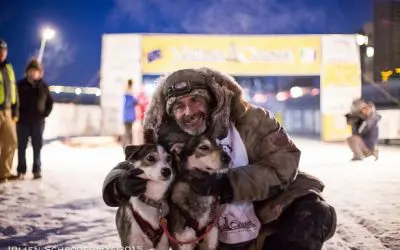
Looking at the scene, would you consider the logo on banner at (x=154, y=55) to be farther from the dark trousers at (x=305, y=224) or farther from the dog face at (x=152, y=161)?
the dark trousers at (x=305, y=224)

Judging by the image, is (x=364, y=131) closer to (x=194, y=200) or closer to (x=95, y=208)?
(x=95, y=208)

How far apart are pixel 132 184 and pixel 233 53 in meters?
11.7

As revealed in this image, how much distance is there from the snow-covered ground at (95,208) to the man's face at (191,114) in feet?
5.21

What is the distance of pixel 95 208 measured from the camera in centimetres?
459

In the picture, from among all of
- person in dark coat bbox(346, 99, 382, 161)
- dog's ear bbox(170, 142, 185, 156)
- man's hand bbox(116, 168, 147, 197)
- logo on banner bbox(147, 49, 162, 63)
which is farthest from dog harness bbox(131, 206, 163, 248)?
logo on banner bbox(147, 49, 162, 63)

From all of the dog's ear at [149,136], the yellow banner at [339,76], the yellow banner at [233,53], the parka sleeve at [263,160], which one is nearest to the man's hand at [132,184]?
the dog's ear at [149,136]

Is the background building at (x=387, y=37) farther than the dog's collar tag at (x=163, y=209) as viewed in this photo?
Yes

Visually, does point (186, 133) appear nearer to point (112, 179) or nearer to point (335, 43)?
point (112, 179)

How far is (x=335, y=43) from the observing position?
13539mm

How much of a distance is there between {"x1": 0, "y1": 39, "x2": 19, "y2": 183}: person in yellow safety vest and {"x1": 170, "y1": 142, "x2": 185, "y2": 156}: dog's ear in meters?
4.61

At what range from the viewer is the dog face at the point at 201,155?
1.96 m

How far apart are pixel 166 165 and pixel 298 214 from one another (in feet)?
2.50

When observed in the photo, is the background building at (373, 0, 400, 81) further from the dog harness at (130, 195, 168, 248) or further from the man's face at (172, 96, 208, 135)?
the dog harness at (130, 195, 168, 248)

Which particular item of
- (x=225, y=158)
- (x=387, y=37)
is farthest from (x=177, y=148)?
(x=387, y=37)
